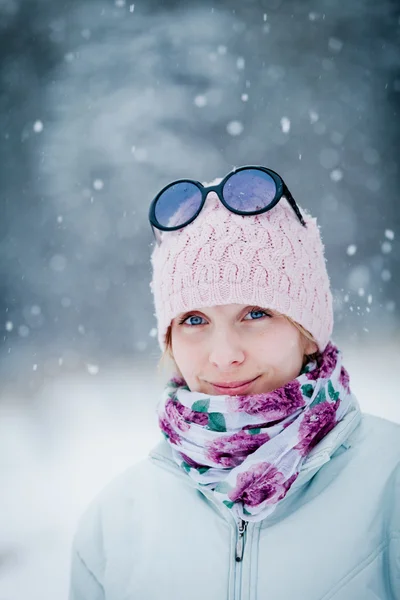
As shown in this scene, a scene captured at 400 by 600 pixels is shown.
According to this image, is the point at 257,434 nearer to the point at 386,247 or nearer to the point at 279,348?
the point at 279,348

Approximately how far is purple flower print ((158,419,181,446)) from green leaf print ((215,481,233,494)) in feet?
0.56

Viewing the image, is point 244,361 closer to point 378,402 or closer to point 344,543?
point 344,543

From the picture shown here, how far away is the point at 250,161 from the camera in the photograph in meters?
6.27

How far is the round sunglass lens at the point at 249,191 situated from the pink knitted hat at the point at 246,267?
0.03 m

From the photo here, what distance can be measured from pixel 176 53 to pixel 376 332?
433 cm

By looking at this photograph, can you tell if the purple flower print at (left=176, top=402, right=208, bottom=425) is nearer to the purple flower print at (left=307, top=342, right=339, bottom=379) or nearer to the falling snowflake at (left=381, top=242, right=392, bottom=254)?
the purple flower print at (left=307, top=342, right=339, bottom=379)

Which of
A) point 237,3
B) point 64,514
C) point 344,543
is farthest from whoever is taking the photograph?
point 237,3

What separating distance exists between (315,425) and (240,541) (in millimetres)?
311

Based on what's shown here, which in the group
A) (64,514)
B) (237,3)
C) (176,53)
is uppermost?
(237,3)

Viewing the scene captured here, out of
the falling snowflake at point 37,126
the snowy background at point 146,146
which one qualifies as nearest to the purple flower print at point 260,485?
the snowy background at point 146,146

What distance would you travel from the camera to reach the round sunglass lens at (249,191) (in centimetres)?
128

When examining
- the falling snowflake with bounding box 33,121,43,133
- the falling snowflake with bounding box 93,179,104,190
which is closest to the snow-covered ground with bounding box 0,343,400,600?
the falling snowflake with bounding box 93,179,104,190

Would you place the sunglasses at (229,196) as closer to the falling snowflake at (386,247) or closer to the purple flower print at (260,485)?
the purple flower print at (260,485)

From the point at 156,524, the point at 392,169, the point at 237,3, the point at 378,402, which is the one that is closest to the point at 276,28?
the point at 237,3
